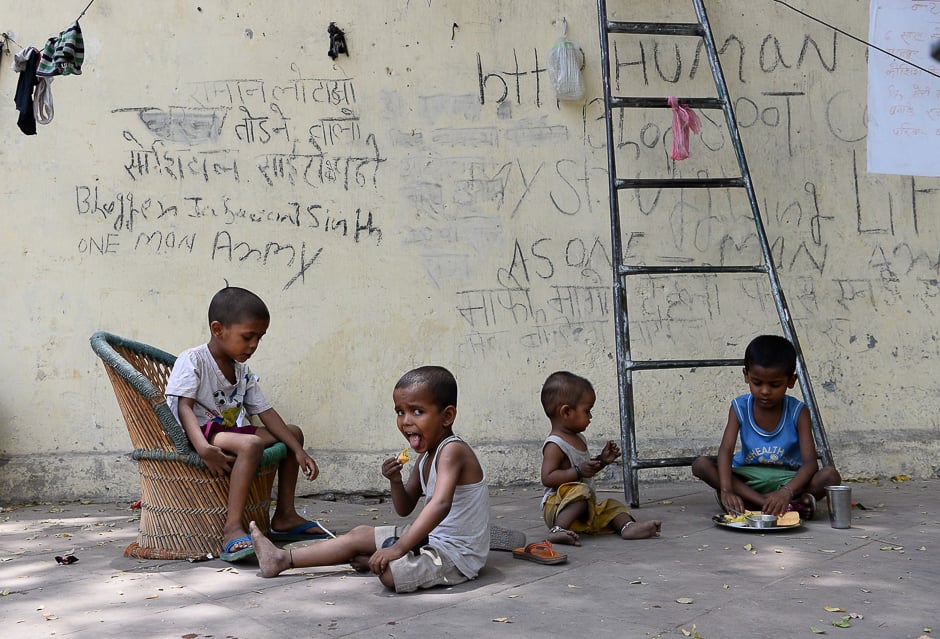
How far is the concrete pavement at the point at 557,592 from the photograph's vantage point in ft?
8.47

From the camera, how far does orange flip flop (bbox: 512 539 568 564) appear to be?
10.7ft

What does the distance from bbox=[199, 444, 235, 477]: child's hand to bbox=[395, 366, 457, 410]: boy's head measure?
2.45 ft

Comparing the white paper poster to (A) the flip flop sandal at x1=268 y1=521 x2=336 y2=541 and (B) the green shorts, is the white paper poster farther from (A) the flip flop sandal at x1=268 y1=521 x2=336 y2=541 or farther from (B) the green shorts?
(A) the flip flop sandal at x1=268 y1=521 x2=336 y2=541

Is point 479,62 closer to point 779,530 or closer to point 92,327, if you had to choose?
point 92,327

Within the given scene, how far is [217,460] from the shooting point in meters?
3.41

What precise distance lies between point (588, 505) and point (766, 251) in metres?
1.61

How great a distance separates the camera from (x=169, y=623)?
2.65 meters

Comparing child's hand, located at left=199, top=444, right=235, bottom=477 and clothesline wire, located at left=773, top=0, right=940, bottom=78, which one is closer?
child's hand, located at left=199, top=444, right=235, bottom=477

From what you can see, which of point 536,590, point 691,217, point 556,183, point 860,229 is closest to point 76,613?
point 536,590

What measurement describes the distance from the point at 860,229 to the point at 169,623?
406 centimetres

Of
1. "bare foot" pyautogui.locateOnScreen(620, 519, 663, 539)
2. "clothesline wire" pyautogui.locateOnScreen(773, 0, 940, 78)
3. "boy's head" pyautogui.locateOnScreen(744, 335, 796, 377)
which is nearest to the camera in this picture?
"bare foot" pyautogui.locateOnScreen(620, 519, 663, 539)

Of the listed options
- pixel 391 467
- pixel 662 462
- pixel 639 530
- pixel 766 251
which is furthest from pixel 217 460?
pixel 766 251

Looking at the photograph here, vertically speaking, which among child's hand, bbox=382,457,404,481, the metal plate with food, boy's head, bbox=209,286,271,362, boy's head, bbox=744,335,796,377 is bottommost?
the metal plate with food

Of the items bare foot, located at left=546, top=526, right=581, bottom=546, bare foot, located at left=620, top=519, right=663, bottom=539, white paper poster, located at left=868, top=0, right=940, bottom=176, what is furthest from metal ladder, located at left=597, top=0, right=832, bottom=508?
white paper poster, located at left=868, top=0, right=940, bottom=176
